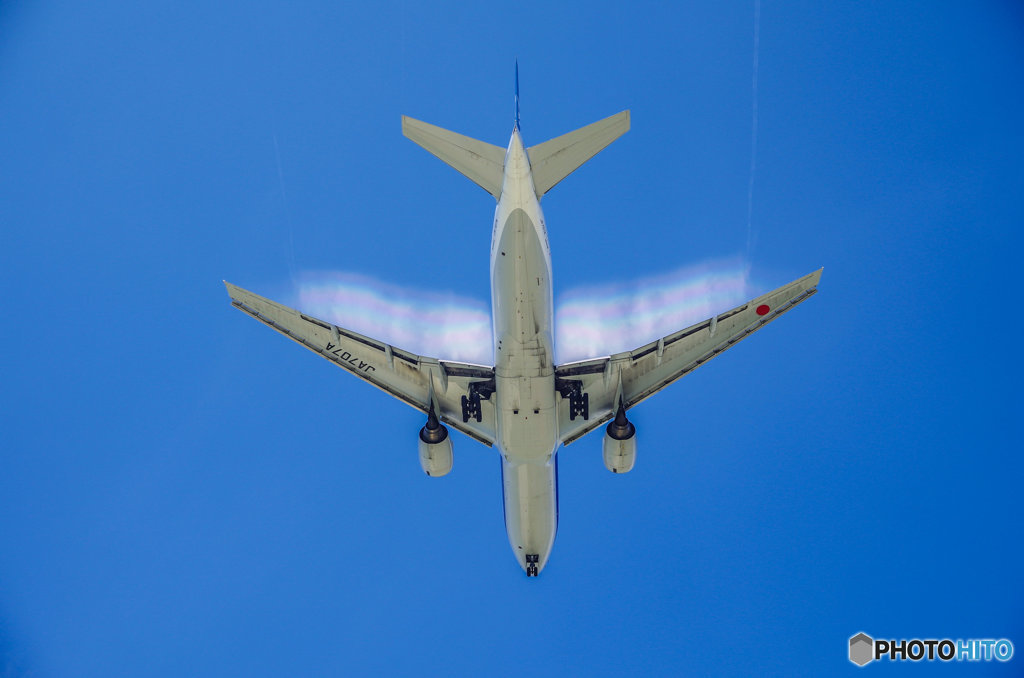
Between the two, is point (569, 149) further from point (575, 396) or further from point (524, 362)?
point (575, 396)

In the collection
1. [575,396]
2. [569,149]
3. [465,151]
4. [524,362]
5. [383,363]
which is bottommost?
[524,362]

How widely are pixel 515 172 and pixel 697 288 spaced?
1221cm

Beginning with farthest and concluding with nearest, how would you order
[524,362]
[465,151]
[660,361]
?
[660,361], [524,362], [465,151]

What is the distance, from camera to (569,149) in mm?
19609

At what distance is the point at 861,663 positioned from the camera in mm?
32500

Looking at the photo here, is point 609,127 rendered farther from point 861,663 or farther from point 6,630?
point 6,630

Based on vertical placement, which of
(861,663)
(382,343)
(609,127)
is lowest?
(861,663)

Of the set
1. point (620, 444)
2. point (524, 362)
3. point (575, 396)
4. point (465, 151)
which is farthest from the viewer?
point (620, 444)

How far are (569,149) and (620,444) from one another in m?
10.2

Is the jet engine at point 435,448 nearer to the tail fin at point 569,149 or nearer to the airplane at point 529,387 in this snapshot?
the airplane at point 529,387

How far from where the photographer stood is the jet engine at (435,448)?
24.0 metres

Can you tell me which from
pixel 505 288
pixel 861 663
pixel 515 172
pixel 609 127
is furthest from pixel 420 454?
pixel 861 663

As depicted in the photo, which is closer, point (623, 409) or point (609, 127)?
point (609, 127)

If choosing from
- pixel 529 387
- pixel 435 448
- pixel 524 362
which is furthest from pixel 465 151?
pixel 435 448
